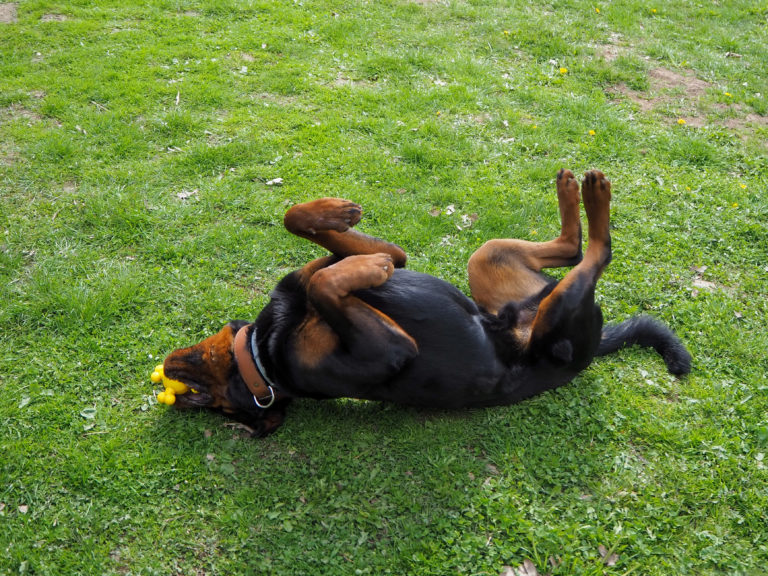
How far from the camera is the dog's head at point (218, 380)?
3316mm

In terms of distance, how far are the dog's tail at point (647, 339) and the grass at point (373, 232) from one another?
83mm

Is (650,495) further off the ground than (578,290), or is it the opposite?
(578,290)

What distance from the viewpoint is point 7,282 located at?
422 centimetres

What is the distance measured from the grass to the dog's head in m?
0.16

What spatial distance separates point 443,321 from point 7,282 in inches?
125

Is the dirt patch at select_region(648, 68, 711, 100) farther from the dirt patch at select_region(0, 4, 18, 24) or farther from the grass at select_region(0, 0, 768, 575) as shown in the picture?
the dirt patch at select_region(0, 4, 18, 24)

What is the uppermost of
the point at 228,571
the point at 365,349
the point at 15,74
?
the point at 15,74

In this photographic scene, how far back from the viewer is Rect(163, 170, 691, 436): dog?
3047 millimetres

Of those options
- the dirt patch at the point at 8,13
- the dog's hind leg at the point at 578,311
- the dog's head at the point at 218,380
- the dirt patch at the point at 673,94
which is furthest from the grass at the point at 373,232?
the dog's hind leg at the point at 578,311

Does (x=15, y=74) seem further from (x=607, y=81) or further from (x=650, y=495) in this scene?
(x=650, y=495)

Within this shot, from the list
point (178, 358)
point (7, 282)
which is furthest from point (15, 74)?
point (178, 358)

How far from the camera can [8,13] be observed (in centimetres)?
751

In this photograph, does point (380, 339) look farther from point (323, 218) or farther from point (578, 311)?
point (578, 311)

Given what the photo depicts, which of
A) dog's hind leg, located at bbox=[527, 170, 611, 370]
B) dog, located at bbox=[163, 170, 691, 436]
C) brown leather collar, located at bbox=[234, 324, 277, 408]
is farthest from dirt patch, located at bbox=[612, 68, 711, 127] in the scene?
brown leather collar, located at bbox=[234, 324, 277, 408]
